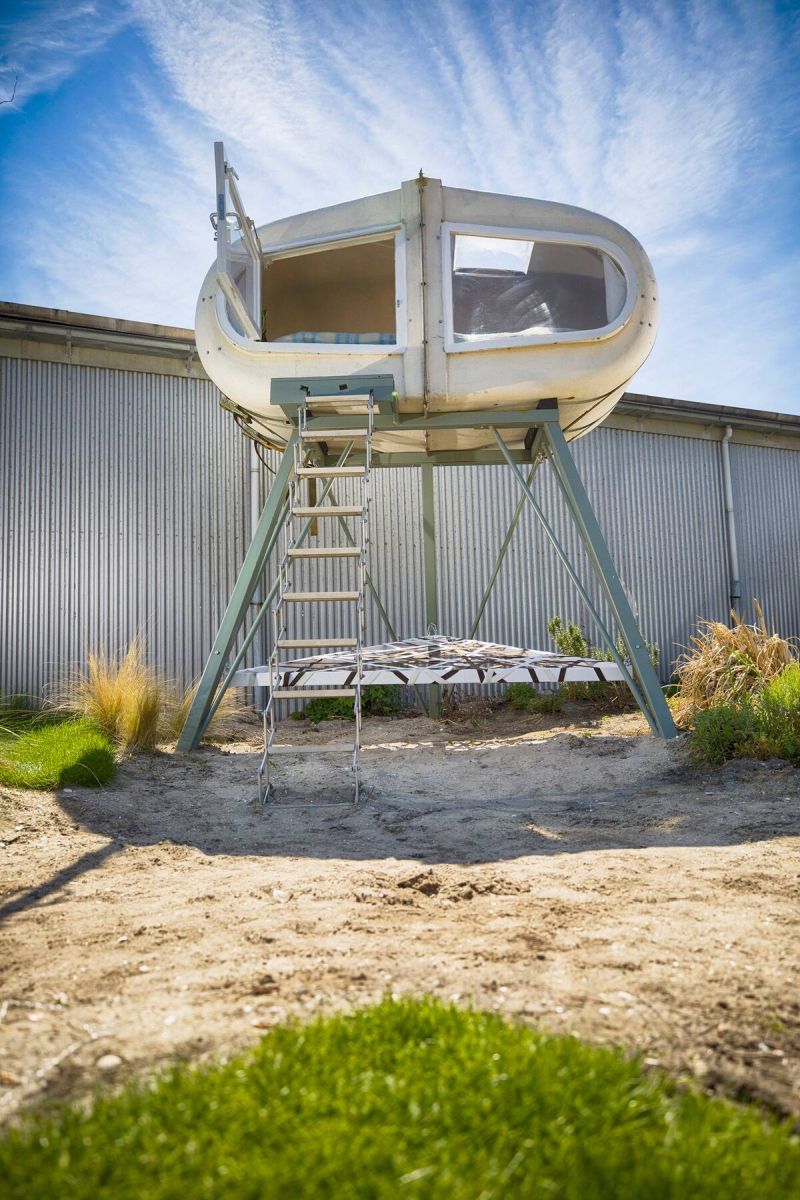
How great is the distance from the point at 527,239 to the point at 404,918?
5791mm

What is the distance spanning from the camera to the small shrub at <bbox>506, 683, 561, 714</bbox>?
928cm

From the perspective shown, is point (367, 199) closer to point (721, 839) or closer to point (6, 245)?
point (6, 245)

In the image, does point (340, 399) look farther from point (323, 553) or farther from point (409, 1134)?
point (409, 1134)

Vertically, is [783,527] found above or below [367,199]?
below

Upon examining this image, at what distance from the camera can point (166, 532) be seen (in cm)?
1003

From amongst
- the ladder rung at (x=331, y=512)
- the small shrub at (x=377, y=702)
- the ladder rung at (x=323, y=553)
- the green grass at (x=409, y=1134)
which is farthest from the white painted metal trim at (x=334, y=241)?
the green grass at (x=409, y=1134)

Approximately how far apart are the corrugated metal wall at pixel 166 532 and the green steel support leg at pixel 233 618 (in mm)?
3673

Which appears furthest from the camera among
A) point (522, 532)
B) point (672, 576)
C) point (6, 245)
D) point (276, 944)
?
point (672, 576)

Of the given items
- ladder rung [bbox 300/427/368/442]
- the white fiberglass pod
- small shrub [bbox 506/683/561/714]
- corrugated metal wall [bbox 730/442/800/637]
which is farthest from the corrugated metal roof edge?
corrugated metal wall [bbox 730/442/800/637]

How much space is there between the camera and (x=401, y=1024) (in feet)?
5.30

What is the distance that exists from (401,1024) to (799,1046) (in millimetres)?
841

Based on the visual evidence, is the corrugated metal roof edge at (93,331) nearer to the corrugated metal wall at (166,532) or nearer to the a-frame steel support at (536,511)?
the corrugated metal wall at (166,532)

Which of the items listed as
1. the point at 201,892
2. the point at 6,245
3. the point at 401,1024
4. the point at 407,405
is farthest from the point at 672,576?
the point at 401,1024

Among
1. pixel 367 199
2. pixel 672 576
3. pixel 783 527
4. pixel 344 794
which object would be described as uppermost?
pixel 367 199
